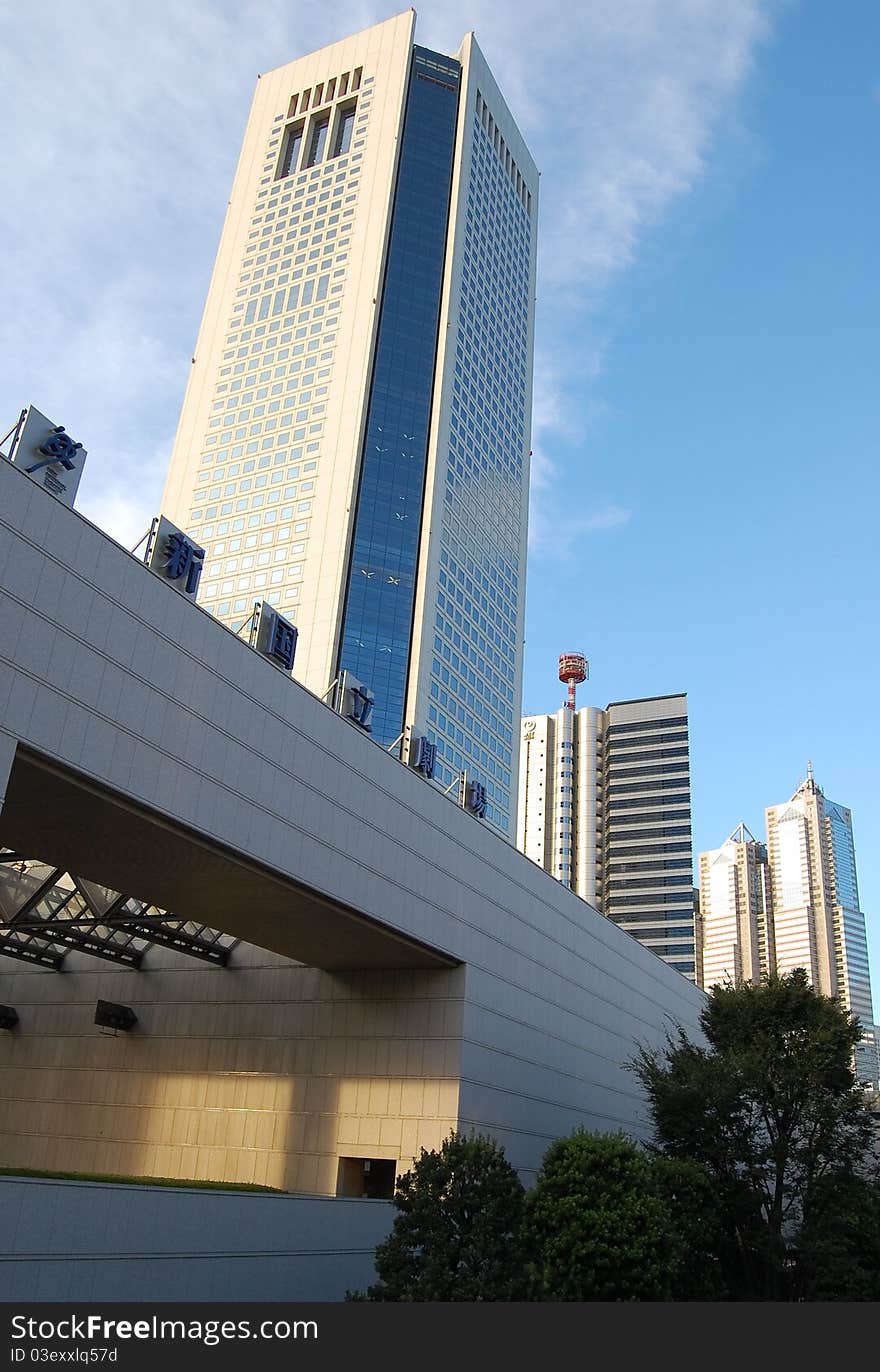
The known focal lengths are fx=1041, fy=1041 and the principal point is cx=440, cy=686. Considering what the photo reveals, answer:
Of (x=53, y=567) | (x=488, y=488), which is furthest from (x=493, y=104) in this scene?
(x=53, y=567)

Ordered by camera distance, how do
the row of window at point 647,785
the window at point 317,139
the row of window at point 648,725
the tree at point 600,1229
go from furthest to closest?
the row of window at point 648,725 < the row of window at point 647,785 < the window at point 317,139 < the tree at point 600,1229

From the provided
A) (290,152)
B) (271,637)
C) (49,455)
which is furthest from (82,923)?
(290,152)

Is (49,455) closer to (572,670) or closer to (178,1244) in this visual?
(178,1244)

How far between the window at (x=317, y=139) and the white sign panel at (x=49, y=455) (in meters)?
110

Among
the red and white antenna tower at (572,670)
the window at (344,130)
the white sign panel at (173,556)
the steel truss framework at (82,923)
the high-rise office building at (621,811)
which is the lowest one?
the steel truss framework at (82,923)

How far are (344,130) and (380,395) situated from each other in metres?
39.2

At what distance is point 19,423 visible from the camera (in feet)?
65.9

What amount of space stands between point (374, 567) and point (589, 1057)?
2273 inches

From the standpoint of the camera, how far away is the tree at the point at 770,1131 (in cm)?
3291

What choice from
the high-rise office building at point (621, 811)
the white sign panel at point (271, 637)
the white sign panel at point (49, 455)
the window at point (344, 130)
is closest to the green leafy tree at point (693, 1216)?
the white sign panel at point (271, 637)

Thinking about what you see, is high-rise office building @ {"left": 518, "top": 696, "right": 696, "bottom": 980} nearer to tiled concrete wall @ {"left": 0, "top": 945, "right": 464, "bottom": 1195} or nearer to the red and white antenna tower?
the red and white antenna tower

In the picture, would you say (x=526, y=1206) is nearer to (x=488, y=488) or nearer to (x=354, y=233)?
(x=488, y=488)

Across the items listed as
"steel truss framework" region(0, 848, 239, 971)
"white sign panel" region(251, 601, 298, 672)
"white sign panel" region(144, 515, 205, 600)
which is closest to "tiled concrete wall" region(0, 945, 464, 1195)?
"steel truss framework" region(0, 848, 239, 971)

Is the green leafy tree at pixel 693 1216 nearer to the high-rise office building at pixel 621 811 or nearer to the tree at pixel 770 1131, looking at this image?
the tree at pixel 770 1131
